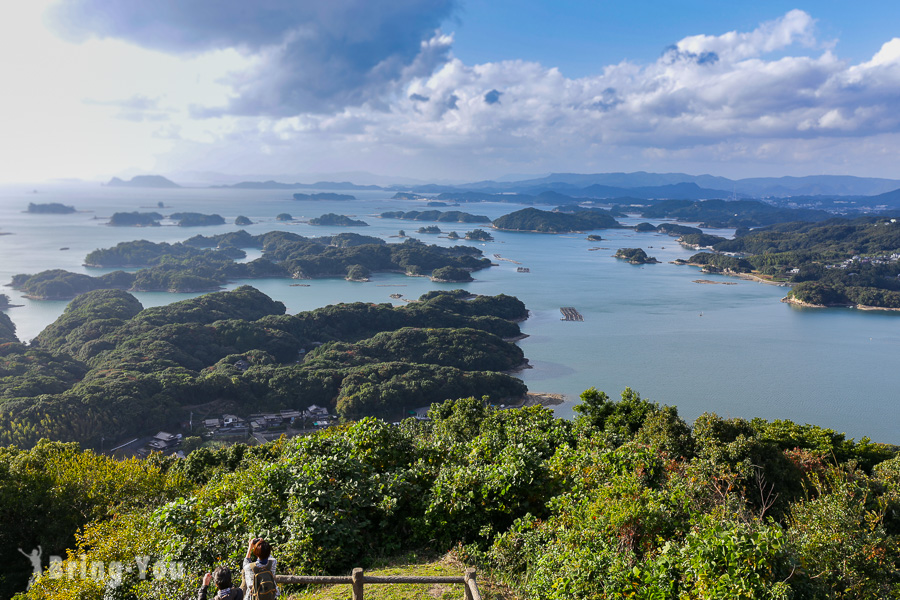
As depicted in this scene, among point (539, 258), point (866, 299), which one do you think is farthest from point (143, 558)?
point (539, 258)

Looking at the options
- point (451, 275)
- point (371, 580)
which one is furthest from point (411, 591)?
point (451, 275)

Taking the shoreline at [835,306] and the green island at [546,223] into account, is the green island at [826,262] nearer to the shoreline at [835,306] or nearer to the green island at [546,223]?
the shoreline at [835,306]

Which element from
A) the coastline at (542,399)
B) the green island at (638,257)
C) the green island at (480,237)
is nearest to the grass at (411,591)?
the coastline at (542,399)

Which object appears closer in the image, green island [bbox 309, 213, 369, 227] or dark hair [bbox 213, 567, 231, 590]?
dark hair [bbox 213, 567, 231, 590]

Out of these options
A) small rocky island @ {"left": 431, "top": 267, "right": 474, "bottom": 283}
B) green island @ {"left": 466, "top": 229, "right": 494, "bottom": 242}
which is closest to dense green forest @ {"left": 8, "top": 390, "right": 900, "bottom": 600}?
small rocky island @ {"left": 431, "top": 267, "right": 474, "bottom": 283}

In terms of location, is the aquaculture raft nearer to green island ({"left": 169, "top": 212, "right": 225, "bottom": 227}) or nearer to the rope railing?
the rope railing

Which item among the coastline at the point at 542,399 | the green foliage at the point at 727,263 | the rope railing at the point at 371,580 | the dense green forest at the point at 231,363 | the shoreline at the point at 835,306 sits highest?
the rope railing at the point at 371,580
